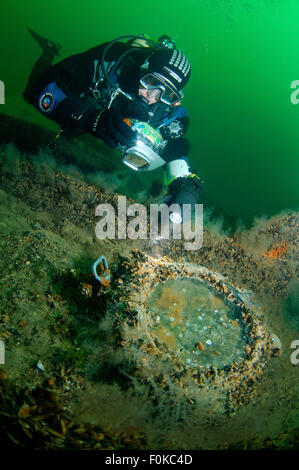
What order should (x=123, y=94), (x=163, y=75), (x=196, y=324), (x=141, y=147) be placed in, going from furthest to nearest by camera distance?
1. (x=163, y=75)
2. (x=123, y=94)
3. (x=141, y=147)
4. (x=196, y=324)

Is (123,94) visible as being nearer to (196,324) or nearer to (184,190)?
(184,190)

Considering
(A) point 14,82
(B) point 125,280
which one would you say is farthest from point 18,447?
(A) point 14,82

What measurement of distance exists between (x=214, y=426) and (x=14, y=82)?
20066 millimetres

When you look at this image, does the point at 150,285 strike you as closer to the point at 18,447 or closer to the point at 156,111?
the point at 18,447

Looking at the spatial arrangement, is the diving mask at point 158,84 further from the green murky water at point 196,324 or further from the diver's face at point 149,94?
the green murky water at point 196,324

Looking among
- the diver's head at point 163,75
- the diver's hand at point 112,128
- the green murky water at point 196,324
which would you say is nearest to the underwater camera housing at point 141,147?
the diver's hand at point 112,128

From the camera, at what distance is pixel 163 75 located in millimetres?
4188

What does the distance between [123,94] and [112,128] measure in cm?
56

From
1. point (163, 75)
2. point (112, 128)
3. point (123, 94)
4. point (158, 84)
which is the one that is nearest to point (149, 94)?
point (158, 84)

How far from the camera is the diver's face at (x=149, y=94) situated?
4.29 metres

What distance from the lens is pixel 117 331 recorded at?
2.94m

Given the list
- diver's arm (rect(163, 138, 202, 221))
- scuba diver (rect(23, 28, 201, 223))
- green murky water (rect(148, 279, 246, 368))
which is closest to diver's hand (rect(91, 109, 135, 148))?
scuba diver (rect(23, 28, 201, 223))

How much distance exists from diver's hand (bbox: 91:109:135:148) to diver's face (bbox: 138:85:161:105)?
73cm

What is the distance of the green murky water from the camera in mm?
3152
